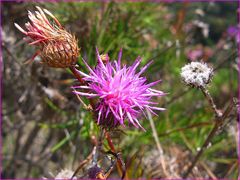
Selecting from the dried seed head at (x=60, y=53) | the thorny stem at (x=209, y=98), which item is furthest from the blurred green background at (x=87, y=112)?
the dried seed head at (x=60, y=53)

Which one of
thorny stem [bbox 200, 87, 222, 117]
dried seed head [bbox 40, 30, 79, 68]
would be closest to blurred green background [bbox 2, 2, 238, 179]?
thorny stem [bbox 200, 87, 222, 117]

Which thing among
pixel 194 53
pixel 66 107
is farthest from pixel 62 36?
pixel 194 53

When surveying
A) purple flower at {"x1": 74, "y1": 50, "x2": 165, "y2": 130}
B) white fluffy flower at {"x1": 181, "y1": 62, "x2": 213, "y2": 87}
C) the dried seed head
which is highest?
the dried seed head

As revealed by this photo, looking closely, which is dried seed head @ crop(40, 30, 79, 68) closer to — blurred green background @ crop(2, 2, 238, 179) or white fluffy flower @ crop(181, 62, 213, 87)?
white fluffy flower @ crop(181, 62, 213, 87)

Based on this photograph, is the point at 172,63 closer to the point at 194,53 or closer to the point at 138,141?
the point at 138,141

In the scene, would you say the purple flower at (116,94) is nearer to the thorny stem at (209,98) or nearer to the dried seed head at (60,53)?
the dried seed head at (60,53)

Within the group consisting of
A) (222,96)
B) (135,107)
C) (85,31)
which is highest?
(85,31)

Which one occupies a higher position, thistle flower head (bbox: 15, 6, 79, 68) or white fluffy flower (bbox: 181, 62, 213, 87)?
thistle flower head (bbox: 15, 6, 79, 68)

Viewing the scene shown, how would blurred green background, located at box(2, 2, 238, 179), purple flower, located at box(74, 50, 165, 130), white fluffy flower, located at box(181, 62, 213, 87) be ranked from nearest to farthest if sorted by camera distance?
purple flower, located at box(74, 50, 165, 130), white fluffy flower, located at box(181, 62, 213, 87), blurred green background, located at box(2, 2, 238, 179)
